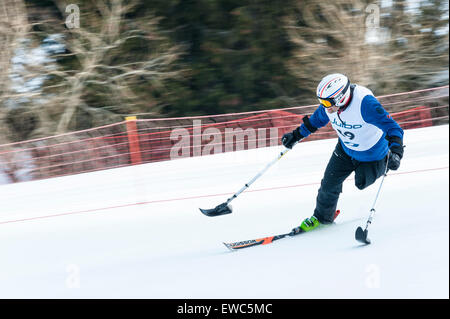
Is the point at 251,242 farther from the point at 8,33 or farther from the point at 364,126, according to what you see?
the point at 8,33

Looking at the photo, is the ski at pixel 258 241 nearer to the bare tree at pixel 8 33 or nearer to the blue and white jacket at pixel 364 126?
the blue and white jacket at pixel 364 126

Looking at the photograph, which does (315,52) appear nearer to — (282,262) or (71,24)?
(71,24)

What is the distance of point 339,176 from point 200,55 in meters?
7.96

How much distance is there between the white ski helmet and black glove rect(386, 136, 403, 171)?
1.34 feet

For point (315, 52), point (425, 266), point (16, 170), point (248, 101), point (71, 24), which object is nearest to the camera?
point (425, 266)

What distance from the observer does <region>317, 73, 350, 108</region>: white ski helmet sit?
9.44 feet

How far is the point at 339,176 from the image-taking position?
3.32 metres

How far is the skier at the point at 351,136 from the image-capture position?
289 cm

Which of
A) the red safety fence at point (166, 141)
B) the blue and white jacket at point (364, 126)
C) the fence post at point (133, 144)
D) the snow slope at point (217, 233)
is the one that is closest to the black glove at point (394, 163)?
the blue and white jacket at point (364, 126)

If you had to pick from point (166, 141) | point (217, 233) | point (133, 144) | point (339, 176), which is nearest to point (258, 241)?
point (217, 233)

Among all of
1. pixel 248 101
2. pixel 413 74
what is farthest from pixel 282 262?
pixel 413 74

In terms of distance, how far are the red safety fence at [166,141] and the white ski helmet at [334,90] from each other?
2.93 metres

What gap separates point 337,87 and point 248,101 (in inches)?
325

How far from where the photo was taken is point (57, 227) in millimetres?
3852
